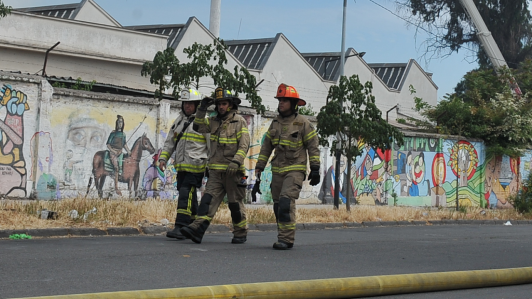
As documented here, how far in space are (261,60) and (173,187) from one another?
17.9 meters

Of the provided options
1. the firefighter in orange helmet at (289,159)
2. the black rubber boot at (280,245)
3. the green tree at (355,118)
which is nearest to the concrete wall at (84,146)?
the green tree at (355,118)

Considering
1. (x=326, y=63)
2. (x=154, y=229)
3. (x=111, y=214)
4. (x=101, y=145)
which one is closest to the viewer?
(x=154, y=229)

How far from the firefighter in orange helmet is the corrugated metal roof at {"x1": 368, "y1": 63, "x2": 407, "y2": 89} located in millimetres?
35082

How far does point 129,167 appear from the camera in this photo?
1691 cm

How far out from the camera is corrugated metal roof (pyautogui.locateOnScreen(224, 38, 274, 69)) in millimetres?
34875

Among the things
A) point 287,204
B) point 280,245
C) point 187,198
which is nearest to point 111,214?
point 187,198

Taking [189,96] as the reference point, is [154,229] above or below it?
below

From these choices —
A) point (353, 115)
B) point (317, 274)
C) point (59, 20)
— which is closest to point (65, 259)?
point (317, 274)

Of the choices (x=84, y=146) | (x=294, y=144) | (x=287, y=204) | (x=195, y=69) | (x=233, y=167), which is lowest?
(x=287, y=204)

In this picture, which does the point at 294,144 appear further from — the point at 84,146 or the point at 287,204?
the point at 84,146

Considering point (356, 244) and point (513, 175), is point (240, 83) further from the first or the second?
point (513, 175)

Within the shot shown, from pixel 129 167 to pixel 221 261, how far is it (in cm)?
976

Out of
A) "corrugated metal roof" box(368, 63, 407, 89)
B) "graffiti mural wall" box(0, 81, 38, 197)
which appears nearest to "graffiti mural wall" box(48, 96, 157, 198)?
"graffiti mural wall" box(0, 81, 38, 197)

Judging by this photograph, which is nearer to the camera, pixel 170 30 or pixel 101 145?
pixel 101 145
